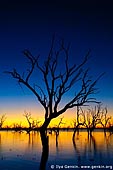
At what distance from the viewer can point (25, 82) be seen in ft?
49.7

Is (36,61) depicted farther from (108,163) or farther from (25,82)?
(108,163)

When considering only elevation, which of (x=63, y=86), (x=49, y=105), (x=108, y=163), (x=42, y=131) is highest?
(x=63, y=86)

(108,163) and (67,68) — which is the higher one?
(67,68)

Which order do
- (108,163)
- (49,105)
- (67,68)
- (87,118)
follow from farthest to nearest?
(87,118), (108,163), (67,68), (49,105)

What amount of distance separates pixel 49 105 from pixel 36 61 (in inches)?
105

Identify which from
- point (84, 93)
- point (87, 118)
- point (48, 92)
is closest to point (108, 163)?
point (84, 93)

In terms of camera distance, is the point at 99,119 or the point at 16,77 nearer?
the point at 16,77

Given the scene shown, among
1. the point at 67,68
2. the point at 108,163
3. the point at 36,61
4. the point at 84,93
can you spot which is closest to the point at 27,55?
the point at 36,61

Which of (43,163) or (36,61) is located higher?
(36,61)

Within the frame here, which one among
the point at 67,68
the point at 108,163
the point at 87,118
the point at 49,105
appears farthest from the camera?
the point at 87,118

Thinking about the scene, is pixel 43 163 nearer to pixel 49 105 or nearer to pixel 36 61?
pixel 49 105

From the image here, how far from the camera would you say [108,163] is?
871 inches

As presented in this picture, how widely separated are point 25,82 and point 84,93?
311 cm

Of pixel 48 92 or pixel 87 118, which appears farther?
pixel 87 118
